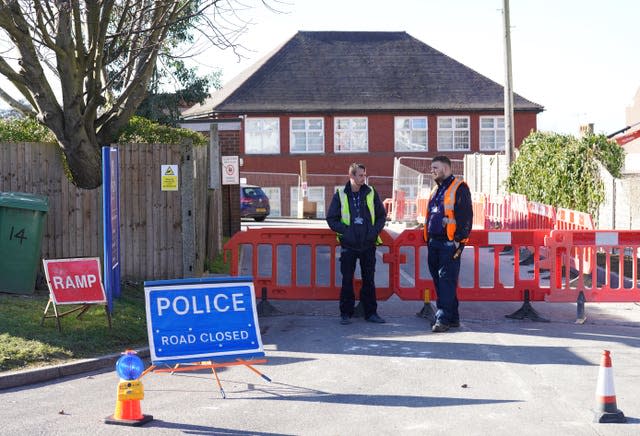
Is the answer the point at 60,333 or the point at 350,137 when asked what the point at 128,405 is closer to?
the point at 60,333

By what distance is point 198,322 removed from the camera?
882 cm

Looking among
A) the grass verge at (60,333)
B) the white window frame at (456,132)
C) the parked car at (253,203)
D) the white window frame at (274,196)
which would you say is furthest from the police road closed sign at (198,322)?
the white window frame at (456,132)

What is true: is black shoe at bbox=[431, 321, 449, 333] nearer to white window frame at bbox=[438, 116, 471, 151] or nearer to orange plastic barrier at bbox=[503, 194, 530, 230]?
orange plastic barrier at bbox=[503, 194, 530, 230]

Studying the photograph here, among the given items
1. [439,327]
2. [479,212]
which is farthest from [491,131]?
[439,327]

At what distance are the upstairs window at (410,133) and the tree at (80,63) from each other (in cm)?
3370

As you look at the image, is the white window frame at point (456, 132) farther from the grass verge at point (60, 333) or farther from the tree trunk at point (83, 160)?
the grass verge at point (60, 333)

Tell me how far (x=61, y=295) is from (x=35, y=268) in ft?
7.90

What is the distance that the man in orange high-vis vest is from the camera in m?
11.6

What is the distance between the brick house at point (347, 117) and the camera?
47.5 m

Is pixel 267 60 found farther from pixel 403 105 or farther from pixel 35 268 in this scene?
pixel 35 268

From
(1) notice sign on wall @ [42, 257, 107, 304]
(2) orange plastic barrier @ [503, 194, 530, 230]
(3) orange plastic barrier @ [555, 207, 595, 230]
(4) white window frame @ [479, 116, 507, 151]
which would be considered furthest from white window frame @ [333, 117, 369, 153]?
(1) notice sign on wall @ [42, 257, 107, 304]

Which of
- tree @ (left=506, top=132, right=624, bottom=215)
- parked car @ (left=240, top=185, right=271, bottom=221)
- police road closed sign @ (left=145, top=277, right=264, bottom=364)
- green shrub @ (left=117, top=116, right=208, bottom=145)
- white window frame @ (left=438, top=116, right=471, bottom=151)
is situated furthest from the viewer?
white window frame @ (left=438, top=116, right=471, bottom=151)

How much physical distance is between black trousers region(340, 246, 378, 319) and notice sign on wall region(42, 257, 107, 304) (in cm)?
302

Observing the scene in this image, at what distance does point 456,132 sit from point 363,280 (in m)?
37.5
